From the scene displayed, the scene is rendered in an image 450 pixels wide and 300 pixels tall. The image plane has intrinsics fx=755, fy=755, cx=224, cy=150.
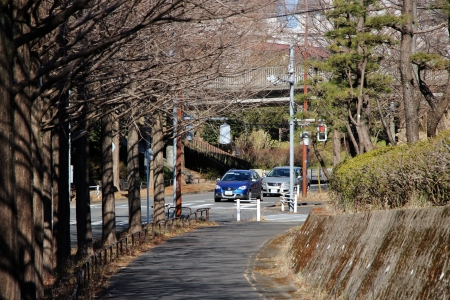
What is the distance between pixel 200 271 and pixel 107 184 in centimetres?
437

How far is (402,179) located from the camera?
33.1 feet

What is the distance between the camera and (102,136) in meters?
17.6

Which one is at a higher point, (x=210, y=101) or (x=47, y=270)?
(x=210, y=101)

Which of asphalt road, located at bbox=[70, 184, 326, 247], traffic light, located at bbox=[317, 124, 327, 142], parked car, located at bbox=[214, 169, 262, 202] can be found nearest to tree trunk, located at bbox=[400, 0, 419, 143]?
asphalt road, located at bbox=[70, 184, 326, 247]

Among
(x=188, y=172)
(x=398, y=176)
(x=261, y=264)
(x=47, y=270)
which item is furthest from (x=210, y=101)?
(x=188, y=172)

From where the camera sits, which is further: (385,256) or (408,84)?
(408,84)

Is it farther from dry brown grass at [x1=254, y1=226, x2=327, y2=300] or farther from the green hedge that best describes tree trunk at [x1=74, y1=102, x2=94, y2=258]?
the green hedge

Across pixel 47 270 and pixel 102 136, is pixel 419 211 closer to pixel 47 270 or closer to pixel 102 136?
pixel 47 270

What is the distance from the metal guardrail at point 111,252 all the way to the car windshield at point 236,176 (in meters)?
13.6

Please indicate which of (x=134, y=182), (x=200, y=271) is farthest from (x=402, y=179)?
(x=134, y=182)

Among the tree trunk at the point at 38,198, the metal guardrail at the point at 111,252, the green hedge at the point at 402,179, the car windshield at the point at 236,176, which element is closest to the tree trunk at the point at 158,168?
the metal guardrail at the point at 111,252

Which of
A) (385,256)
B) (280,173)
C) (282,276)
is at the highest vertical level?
(280,173)

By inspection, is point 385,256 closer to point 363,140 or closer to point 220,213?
point 363,140

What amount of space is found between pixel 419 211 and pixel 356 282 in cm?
160
